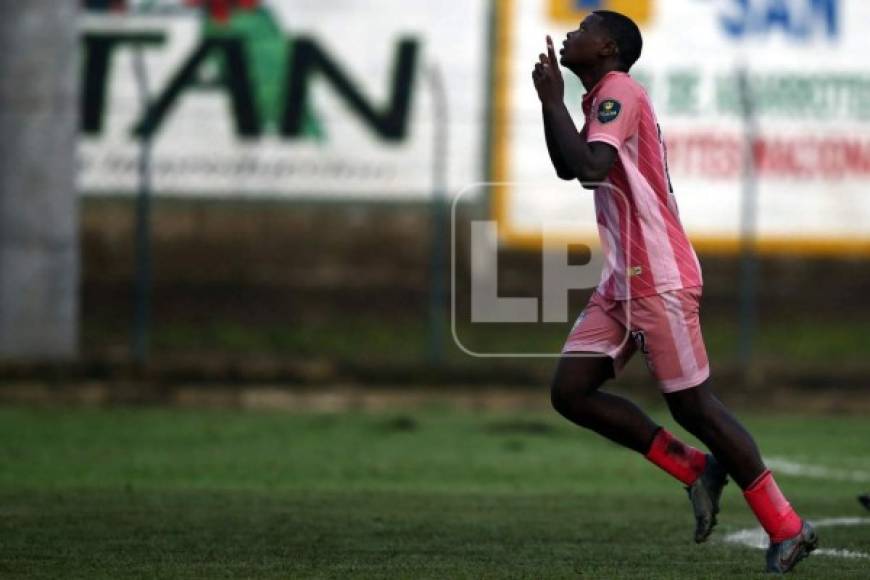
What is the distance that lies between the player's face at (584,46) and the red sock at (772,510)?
173 centimetres

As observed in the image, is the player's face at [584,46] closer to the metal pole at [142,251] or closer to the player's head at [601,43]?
the player's head at [601,43]

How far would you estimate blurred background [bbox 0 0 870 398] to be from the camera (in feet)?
63.5

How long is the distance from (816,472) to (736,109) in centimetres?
1027

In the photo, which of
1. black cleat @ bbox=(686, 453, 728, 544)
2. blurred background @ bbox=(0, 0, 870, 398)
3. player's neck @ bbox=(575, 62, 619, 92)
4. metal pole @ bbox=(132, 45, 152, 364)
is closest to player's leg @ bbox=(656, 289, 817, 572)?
black cleat @ bbox=(686, 453, 728, 544)

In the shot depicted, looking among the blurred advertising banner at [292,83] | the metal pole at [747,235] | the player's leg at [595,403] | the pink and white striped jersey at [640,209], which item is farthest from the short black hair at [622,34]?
the blurred advertising banner at [292,83]

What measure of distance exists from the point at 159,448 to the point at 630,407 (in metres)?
5.24

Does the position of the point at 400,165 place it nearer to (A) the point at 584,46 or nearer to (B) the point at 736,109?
(B) the point at 736,109

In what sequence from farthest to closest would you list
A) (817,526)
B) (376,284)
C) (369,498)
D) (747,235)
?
(376,284)
(747,235)
(369,498)
(817,526)

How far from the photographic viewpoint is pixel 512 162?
1984 cm

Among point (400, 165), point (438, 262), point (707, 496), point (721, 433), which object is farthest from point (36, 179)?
point (721, 433)

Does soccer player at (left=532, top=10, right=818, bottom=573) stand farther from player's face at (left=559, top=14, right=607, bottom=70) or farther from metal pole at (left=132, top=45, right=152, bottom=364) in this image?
metal pole at (left=132, top=45, right=152, bottom=364)

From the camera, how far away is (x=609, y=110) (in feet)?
23.1

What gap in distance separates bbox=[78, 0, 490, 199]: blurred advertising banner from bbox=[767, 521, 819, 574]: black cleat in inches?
567

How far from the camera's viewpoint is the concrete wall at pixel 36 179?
1595cm
